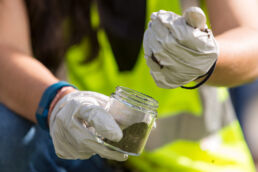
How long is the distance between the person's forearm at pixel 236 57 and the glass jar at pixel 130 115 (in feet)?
0.55

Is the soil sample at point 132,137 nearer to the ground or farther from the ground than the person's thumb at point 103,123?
nearer to the ground

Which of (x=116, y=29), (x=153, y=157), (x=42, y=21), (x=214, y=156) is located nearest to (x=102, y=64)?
(x=116, y=29)

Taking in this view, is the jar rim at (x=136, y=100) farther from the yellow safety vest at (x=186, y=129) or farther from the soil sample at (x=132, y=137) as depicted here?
the yellow safety vest at (x=186, y=129)

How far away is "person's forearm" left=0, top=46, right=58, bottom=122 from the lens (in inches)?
42.9

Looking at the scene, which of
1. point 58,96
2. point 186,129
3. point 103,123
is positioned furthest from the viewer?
point 186,129

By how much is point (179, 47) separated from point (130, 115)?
0.71 feet

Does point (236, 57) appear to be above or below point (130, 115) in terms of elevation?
above

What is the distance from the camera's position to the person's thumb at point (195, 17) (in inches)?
26.8

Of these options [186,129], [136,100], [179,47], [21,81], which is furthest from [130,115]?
[186,129]

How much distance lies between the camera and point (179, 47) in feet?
2.37

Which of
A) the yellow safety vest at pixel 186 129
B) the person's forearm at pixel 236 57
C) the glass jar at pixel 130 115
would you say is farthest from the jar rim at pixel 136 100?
the yellow safety vest at pixel 186 129

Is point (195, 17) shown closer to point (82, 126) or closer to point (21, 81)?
point (82, 126)

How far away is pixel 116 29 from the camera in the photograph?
1.39 metres

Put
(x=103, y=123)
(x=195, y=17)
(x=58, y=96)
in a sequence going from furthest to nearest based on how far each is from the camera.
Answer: (x=58, y=96)
(x=103, y=123)
(x=195, y=17)
